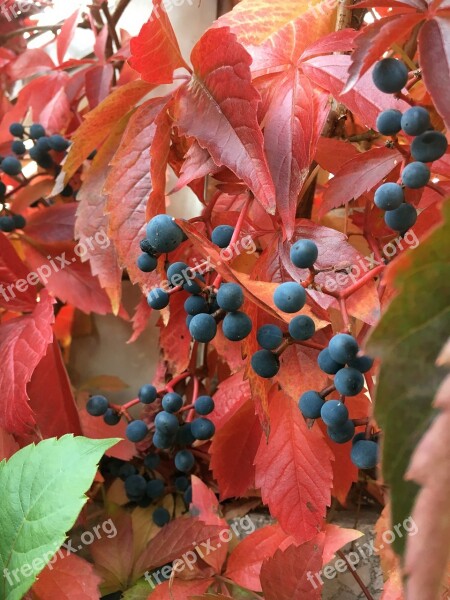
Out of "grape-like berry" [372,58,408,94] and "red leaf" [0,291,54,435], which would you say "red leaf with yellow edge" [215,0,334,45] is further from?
"red leaf" [0,291,54,435]

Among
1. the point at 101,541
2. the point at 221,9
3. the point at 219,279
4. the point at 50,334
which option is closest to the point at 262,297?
the point at 219,279

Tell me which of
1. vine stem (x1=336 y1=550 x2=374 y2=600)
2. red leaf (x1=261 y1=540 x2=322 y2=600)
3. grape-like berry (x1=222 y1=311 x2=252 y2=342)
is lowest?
vine stem (x1=336 y1=550 x2=374 y2=600)

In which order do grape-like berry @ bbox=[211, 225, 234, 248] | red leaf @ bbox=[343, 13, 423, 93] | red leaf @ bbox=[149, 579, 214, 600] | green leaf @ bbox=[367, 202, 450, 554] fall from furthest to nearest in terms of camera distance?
red leaf @ bbox=[149, 579, 214, 600], grape-like berry @ bbox=[211, 225, 234, 248], red leaf @ bbox=[343, 13, 423, 93], green leaf @ bbox=[367, 202, 450, 554]

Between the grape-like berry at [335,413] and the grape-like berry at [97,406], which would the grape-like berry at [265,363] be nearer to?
the grape-like berry at [335,413]

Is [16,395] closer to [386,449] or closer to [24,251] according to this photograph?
[24,251]

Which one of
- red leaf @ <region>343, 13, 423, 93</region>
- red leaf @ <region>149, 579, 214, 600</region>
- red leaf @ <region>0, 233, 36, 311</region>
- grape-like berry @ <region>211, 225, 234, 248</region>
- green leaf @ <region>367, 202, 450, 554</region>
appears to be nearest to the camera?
green leaf @ <region>367, 202, 450, 554</region>

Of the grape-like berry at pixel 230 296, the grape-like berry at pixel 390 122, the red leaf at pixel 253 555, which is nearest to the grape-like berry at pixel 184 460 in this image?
the red leaf at pixel 253 555

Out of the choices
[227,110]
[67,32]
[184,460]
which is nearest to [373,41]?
[227,110]

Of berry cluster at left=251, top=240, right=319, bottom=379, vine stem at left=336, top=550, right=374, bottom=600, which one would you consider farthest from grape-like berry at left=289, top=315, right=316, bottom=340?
vine stem at left=336, top=550, right=374, bottom=600
